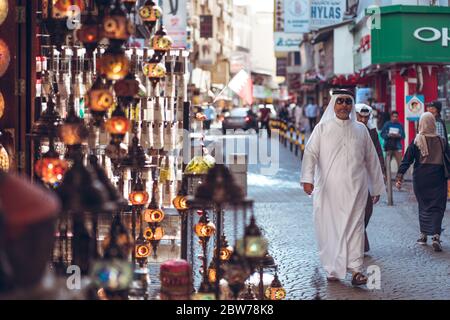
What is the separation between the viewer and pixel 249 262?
490 centimetres

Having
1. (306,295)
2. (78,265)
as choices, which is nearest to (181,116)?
(306,295)

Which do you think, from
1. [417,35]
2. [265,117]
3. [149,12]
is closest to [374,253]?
[149,12]

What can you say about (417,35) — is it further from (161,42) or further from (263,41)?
(263,41)

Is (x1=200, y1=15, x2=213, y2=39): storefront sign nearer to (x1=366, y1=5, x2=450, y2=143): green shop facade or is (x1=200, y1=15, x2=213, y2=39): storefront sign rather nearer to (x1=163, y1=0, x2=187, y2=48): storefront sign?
(x1=163, y1=0, x2=187, y2=48): storefront sign

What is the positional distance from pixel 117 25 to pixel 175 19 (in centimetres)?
2298

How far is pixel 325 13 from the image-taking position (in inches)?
1400

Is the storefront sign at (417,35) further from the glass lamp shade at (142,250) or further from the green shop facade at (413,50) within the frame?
the glass lamp shade at (142,250)

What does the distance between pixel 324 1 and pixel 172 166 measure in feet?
84.1

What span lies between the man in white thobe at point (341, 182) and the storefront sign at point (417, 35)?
15.0 metres

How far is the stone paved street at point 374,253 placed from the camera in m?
8.78

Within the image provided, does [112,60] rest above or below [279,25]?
below

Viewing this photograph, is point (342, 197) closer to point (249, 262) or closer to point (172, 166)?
point (172, 166)

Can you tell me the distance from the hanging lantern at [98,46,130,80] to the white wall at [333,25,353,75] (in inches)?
1089

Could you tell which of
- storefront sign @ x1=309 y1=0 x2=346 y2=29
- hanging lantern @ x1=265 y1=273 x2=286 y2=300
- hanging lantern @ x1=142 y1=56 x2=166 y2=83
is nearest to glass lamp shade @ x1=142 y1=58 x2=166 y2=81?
hanging lantern @ x1=142 y1=56 x2=166 y2=83
